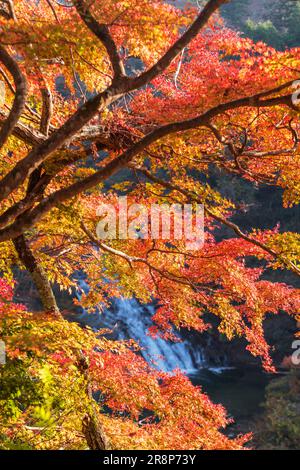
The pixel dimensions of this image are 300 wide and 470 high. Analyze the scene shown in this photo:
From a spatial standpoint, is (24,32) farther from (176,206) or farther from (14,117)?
(176,206)

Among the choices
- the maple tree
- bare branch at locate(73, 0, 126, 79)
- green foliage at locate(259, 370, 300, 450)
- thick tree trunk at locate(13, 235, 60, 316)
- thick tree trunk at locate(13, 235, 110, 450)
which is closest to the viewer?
bare branch at locate(73, 0, 126, 79)

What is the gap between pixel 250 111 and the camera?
512cm

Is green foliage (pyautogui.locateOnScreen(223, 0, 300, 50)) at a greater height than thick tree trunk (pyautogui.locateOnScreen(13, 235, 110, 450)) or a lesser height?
greater

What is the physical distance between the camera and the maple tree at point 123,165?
377 cm

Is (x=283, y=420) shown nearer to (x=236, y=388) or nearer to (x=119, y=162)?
(x=236, y=388)

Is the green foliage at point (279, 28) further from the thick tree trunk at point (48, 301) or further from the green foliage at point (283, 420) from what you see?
the thick tree trunk at point (48, 301)

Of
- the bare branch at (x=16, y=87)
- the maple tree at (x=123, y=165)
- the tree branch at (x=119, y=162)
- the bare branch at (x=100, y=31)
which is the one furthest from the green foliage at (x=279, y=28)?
the bare branch at (x=16, y=87)

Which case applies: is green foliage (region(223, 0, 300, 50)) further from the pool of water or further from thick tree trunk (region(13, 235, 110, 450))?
thick tree trunk (region(13, 235, 110, 450))

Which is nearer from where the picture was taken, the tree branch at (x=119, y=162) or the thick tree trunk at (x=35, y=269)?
the tree branch at (x=119, y=162)

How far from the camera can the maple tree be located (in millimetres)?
3766

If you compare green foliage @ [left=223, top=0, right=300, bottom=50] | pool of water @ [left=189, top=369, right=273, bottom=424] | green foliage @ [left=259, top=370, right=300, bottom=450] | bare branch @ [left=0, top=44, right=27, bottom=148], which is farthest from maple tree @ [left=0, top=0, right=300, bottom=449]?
green foliage @ [left=223, top=0, right=300, bottom=50]

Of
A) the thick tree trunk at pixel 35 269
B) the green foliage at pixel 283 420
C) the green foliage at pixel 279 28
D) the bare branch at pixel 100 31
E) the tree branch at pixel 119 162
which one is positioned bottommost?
the green foliage at pixel 283 420

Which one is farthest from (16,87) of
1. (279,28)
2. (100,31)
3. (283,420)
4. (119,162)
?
(279,28)

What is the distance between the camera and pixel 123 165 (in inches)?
167
